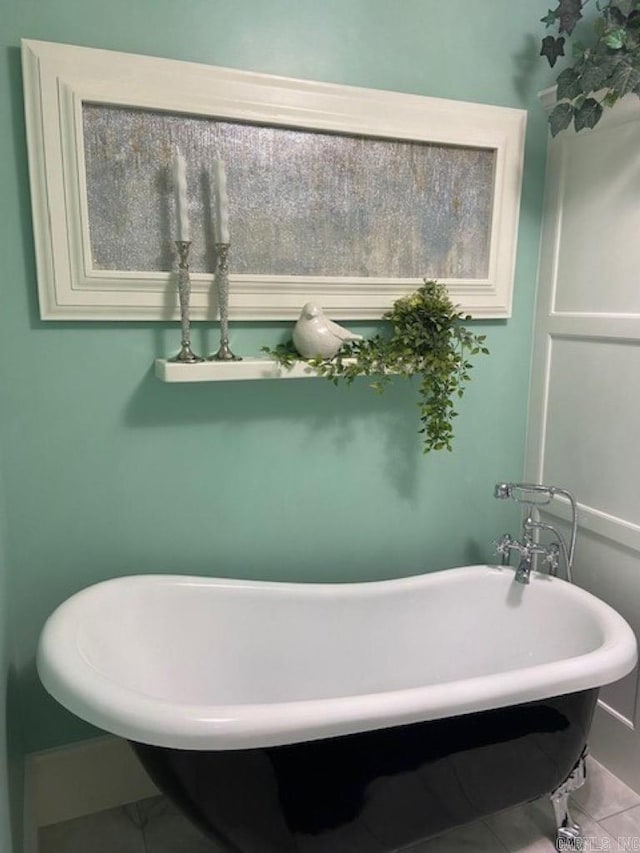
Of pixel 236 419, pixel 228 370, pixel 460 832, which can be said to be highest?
pixel 228 370

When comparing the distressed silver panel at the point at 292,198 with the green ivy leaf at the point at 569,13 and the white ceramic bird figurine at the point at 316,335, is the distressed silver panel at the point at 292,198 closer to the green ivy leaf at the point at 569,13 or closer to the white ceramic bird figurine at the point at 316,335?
the white ceramic bird figurine at the point at 316,335

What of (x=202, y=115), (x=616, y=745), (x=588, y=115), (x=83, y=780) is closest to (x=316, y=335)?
(x=202, y=115)

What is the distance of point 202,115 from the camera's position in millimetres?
1475

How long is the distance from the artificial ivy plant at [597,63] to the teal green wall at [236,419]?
0.17 m

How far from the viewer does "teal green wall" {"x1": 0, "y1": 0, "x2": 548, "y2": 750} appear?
143 centimetres

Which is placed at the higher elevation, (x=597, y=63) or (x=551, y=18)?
(x=551, y=18)

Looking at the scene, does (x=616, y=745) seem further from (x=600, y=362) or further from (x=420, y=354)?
(x=420, y=354)

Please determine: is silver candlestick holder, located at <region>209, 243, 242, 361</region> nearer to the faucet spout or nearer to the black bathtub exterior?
the black bathtub exterior

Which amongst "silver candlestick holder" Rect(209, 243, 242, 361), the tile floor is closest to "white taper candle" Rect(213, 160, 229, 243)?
"silver candlestick holder" Rect(209, 243, 242, 361)

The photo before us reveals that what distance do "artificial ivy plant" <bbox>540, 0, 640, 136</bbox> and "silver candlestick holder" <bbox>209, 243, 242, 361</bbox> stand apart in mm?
990

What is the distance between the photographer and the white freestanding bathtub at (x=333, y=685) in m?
1.06

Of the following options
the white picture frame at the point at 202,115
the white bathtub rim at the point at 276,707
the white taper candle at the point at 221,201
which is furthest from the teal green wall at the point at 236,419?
the white bathtub rim at the point at 276,707

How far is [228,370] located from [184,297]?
21 centimetres

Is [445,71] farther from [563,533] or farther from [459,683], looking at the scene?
[459,683]
